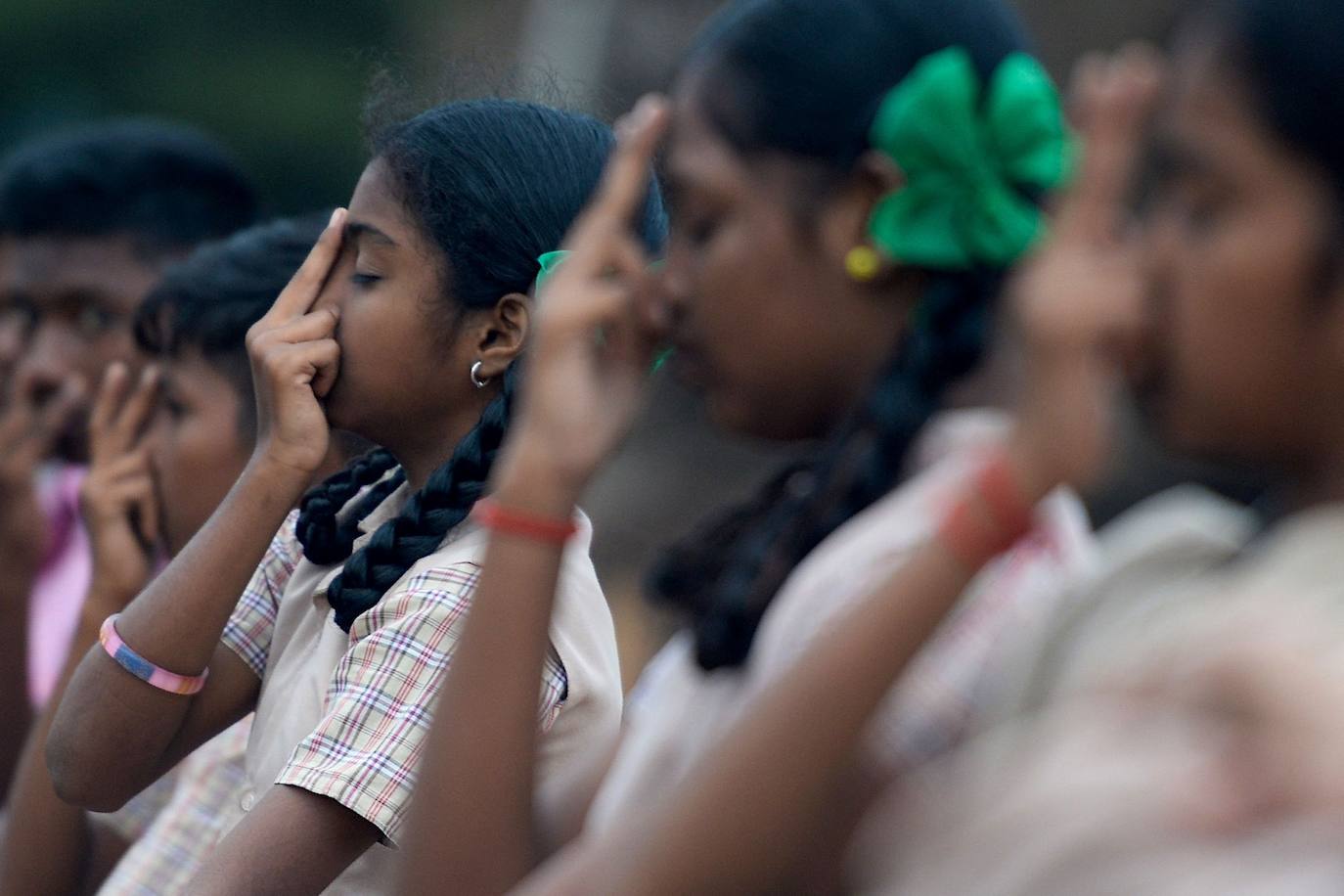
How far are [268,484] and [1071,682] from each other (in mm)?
1511

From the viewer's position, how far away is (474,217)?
2.57 metres

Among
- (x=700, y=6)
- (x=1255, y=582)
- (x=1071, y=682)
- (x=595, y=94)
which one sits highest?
(x=700, y=6)

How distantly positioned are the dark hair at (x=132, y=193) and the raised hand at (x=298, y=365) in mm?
1907

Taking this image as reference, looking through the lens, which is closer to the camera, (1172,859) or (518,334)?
(1172,859)

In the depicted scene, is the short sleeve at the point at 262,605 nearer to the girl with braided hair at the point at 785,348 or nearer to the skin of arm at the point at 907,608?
the girl with braided hair at the point at 785,348

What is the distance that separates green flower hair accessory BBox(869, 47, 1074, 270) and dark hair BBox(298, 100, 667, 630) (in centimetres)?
92

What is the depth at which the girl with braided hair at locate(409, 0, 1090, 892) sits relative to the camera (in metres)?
1.68

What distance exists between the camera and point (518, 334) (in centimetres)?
261

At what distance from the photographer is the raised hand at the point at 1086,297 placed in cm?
140

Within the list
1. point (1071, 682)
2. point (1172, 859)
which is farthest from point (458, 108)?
point (1172, 859)

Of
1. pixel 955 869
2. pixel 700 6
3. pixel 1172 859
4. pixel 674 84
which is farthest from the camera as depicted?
pixel 700 6

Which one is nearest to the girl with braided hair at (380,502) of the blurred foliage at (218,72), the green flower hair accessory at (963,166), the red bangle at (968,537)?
the green flower hair accessory at (963,166)

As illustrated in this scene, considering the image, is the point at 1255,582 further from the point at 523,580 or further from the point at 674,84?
the point at 674,84

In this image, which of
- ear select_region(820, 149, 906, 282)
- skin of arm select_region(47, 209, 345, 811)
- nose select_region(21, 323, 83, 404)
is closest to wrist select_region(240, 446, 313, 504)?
skin of arm select_region(47, 209, 345, 811)
